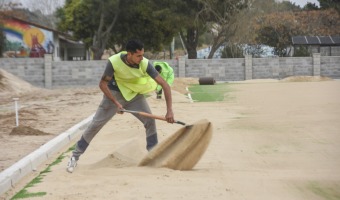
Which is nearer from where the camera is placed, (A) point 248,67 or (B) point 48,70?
(B) point 48,70

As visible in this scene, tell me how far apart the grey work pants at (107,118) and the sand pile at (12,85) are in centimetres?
2430

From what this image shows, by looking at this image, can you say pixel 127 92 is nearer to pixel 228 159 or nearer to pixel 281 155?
pixel 228 159

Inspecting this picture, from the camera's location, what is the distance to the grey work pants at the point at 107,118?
7.61 metres

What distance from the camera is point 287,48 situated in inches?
2383

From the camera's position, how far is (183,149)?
7285 mm

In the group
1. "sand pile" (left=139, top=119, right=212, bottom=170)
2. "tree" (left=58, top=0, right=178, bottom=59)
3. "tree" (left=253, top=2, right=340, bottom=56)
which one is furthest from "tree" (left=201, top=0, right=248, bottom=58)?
"sand pile" (left=139, top=119, right=212, bottom=170)

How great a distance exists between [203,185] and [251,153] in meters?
2.69

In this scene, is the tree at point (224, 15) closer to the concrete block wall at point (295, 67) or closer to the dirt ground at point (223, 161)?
the concrete block wall at point (295, 67)

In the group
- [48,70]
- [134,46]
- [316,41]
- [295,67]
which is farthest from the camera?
[316,41]

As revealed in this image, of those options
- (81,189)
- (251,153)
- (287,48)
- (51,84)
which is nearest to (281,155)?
(251,153)

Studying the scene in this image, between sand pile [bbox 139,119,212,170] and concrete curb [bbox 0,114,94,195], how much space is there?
1.62 meters

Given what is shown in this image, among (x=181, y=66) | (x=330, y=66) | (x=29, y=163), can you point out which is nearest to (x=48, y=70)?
(x=181, y=66)

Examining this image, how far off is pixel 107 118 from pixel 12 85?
27732 mm

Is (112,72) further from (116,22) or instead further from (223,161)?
(116,22)
